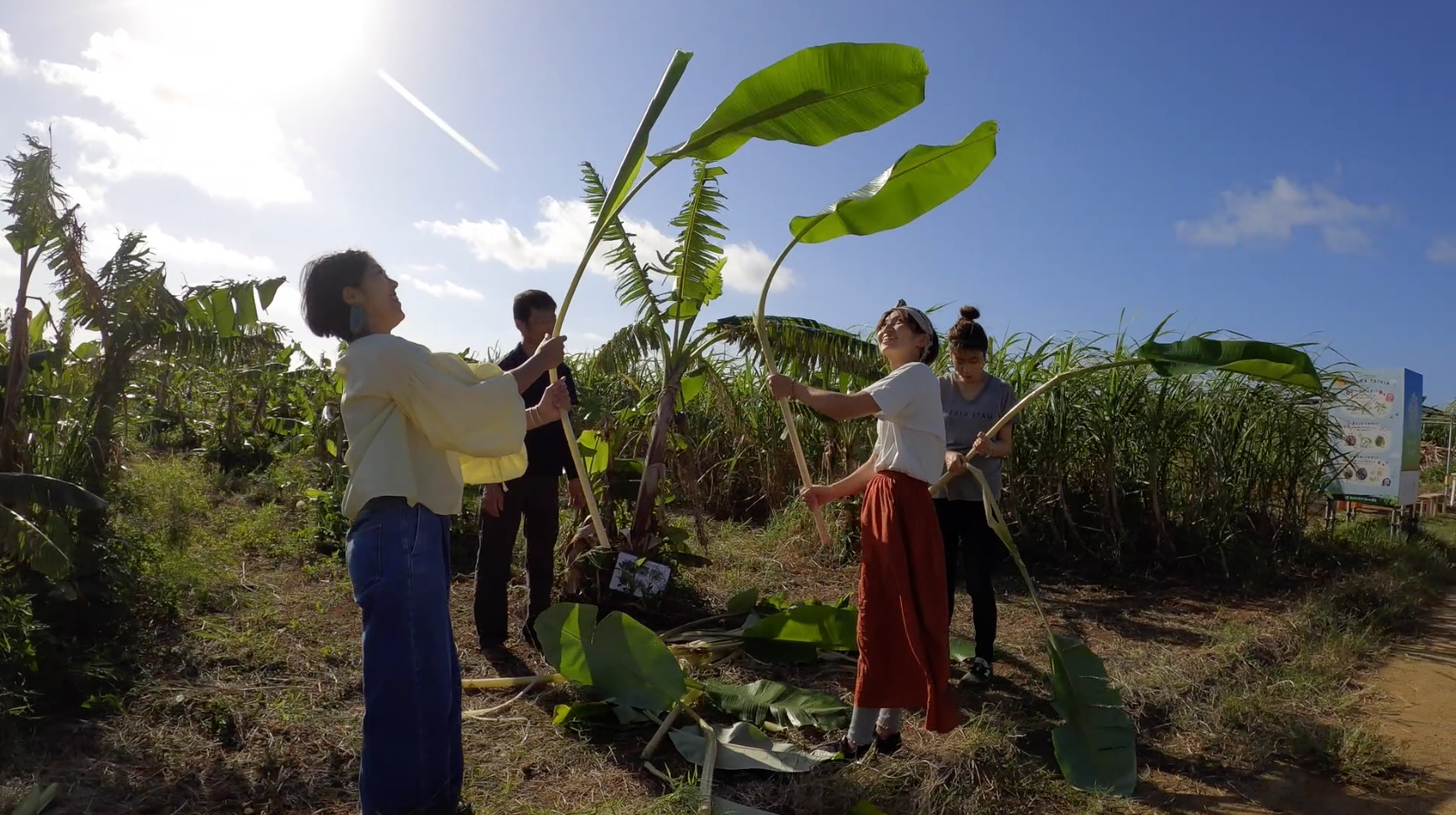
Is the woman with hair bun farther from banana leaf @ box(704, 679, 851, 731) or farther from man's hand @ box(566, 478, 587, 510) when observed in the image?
man's hand @ box(566, 478, 587, 510)

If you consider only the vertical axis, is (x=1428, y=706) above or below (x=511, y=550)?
below

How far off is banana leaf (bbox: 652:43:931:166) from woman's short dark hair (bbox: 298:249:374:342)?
55.6 inches

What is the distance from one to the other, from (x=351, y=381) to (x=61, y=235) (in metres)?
3.48

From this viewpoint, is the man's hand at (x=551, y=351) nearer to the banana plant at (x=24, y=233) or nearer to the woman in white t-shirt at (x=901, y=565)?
the woman in white t-shirt at (x=901, y=565)

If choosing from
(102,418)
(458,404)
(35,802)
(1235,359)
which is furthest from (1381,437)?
(102,418)

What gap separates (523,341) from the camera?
4246 millimetres

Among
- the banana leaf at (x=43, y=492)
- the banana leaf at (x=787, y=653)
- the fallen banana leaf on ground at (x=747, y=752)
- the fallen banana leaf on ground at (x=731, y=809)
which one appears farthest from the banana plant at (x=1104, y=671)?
the banana leaf at (x=43, y=492)

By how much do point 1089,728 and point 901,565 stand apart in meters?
0.99

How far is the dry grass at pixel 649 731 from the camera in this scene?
2818 mm

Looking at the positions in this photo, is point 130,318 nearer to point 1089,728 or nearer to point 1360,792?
point 1089,728

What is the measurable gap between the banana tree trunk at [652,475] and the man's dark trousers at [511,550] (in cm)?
55

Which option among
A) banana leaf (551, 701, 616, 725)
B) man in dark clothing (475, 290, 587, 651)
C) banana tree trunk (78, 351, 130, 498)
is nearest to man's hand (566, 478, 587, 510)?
man in dark clothing (475, 290, 587, 651)

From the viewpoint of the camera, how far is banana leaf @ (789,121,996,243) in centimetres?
364

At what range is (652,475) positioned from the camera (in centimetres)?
488
